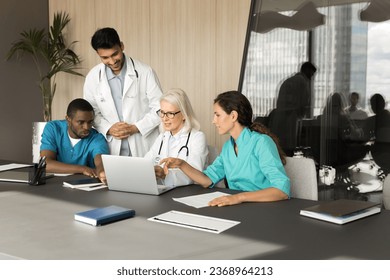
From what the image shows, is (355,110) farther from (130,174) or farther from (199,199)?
(130,174)

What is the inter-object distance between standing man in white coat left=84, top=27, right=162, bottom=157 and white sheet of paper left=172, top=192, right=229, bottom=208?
1374mm

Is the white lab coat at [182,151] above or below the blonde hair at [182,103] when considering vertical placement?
below

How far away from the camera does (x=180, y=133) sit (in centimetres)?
329

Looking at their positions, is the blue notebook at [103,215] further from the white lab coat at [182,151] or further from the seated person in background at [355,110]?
the seated person in background at [355,110]

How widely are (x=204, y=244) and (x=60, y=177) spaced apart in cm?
173

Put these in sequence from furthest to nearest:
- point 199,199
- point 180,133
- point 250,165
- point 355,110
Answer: point 355,110 → point 180,133 → point 250,165 → point 199,199

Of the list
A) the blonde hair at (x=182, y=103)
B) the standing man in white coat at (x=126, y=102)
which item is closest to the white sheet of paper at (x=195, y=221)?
the blonde hair at (x=182, y=103)

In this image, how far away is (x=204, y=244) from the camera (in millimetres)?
1779

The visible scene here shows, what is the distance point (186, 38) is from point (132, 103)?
2.00m

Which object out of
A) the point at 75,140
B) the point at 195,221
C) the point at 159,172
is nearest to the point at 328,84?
the point at 159,172

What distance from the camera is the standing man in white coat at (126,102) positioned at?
388 centimetres

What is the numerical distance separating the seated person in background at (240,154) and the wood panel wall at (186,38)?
2.51 m

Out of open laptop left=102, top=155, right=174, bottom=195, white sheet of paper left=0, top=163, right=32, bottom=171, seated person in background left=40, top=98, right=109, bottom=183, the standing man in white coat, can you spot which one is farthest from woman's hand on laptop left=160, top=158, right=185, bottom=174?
white sheet of paper left=0, top=163, right=32, bottom=171

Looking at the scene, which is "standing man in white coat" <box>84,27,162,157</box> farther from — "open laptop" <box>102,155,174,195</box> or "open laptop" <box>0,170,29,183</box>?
"open laptop" <box>102,155,174,195</box>
